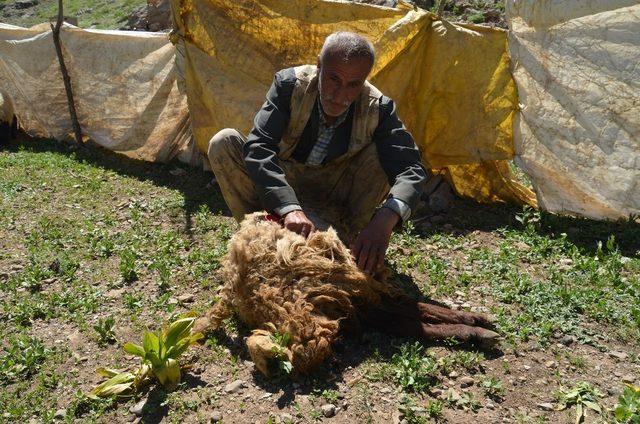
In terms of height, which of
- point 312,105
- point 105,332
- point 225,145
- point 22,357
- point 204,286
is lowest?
point 22,357

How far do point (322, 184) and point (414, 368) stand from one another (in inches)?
61.7

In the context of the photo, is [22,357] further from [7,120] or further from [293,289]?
[7,120]

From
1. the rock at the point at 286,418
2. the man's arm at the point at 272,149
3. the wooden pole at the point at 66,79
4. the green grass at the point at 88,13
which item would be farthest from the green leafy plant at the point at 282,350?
the green grass at the point at 88,13

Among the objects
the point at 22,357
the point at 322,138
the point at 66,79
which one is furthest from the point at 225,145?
the point at 66,79

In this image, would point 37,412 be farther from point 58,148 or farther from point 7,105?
point 7,105

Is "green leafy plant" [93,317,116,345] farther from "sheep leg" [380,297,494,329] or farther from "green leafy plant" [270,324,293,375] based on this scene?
"sheep leg" [380,297,494,329]

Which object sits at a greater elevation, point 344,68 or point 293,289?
point 344,68

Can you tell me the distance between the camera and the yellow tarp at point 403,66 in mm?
5145

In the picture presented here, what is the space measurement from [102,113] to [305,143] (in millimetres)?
4459

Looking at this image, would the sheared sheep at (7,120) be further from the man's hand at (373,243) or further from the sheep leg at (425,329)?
the sheep leg at (425,329)

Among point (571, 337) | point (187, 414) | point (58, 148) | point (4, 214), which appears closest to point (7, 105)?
point (58, 148)

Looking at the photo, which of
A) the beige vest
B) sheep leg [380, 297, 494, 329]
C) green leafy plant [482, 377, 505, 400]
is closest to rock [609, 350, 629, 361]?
sheep leg [380, 297, 494, 329]

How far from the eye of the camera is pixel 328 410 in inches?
105

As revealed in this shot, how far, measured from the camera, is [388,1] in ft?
31.9
